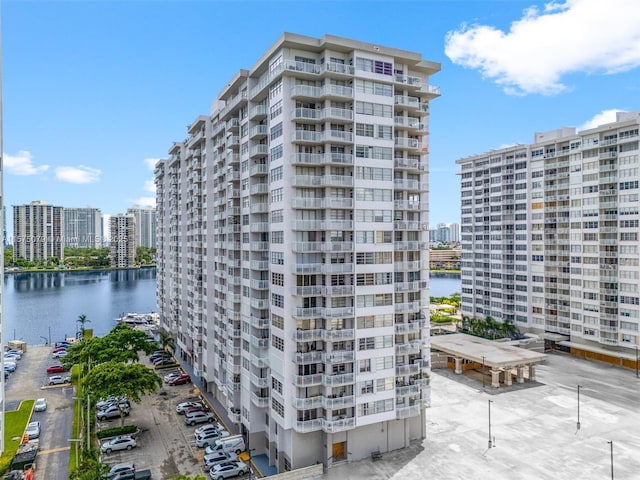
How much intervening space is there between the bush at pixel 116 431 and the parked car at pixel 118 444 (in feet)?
7.76

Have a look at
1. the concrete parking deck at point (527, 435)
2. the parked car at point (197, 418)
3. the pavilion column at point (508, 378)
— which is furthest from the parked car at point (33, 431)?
the pavilion column at point (508, 378)

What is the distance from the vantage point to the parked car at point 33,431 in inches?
2056

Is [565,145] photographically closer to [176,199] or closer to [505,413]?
[505,413]

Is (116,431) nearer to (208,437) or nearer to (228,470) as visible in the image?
(208,437)

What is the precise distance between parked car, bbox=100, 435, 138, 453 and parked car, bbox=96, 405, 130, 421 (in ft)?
25.0

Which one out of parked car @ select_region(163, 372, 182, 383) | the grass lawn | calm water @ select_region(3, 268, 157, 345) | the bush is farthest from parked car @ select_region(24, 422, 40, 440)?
calm water @ select_region(3, 268, 157, 345)

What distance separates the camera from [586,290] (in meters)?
81.2

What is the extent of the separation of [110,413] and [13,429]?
35.1 ft

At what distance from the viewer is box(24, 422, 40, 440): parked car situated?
52219mm

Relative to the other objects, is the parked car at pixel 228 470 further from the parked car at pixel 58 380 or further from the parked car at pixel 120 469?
the parked car at pixel 58 380

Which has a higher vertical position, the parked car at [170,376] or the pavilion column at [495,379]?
the pavilion column at [495,379]

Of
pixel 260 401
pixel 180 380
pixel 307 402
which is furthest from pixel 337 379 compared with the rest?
pixel 180 380

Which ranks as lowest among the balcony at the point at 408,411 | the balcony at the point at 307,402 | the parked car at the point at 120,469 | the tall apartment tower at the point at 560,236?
the parked car at the point at 120,469

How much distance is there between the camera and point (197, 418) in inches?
2210
